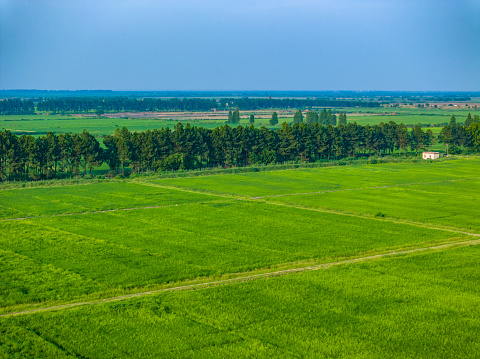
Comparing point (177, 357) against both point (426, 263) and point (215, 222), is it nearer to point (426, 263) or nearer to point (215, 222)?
point (426, 263)

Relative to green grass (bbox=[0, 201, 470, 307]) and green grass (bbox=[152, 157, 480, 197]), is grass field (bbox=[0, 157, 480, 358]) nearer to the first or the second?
green grass (bbox=[0, 201, 470, 307])

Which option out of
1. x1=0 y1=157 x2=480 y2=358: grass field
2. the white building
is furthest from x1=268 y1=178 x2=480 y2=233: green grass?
the white building

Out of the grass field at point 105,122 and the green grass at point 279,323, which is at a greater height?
the grass field at point 105,122

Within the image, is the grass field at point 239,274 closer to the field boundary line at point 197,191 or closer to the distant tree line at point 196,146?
the field boundary line at point 197,191

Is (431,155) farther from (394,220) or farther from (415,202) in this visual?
(394,220)

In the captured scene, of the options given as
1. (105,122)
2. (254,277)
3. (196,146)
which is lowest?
(254,277)

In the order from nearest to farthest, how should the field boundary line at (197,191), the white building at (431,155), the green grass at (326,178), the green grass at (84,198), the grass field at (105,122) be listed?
1. the green grass at (84,198)
2. the field boundary line at (197,191)
3. the green grass at (326,178)
4. the white building at (431,155)
5. the grass field at (105,122)

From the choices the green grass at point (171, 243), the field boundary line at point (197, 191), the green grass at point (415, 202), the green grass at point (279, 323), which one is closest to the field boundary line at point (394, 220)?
the green grass at point (415, 202)

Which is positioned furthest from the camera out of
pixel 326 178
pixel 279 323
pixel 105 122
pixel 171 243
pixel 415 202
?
pixel 105 122

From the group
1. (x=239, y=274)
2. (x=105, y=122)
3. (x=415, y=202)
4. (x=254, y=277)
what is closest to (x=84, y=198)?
(x=239, y=274)
